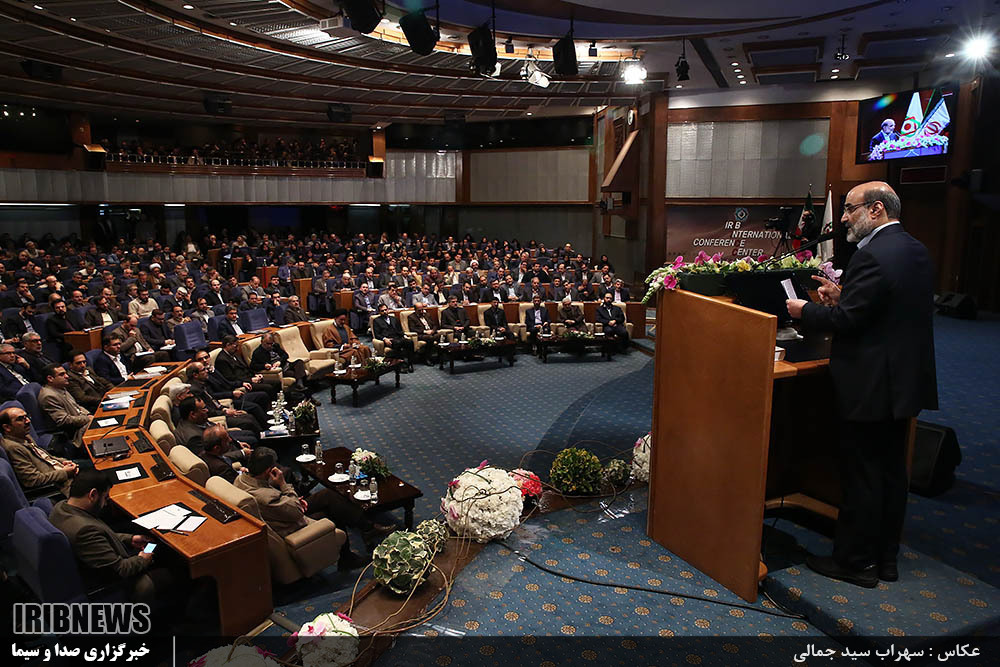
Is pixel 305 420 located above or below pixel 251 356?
below

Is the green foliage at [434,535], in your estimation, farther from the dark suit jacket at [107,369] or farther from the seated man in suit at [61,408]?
the dark suit jacket at [107,369]

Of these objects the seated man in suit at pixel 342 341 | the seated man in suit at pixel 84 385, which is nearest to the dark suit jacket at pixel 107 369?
the seated man in suit at pixel 84 385

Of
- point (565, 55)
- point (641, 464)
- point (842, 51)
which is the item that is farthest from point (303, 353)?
point (842, 51)

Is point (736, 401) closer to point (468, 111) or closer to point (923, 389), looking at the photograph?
point (923, 389)

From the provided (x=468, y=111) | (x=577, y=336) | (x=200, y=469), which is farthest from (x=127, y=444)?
(x=468, y=111)

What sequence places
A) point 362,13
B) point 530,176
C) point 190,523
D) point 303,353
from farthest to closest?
point 530,176 → point 303,353 → point 362,13 → point 190,523

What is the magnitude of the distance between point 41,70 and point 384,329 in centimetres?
857

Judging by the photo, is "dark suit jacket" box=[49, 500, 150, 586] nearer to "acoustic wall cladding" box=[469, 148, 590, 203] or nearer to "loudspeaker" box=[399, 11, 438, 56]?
"loudspeaker" box=[399, 11, 438, 56]

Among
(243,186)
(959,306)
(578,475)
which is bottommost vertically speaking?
(578,475)

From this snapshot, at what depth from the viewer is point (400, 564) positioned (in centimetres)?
322

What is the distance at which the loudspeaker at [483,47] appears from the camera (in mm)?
8727

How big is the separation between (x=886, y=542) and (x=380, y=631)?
2.26 metres

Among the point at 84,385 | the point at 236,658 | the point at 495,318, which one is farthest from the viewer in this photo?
the point at 495,318

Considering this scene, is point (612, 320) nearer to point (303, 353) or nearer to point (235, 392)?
point (303, 353)
